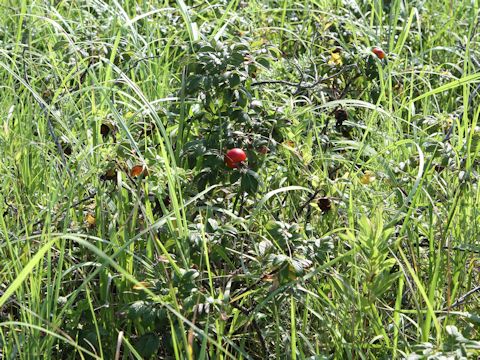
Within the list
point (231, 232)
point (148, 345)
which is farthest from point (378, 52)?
point (148, 345)

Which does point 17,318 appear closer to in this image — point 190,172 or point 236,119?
point 190,172

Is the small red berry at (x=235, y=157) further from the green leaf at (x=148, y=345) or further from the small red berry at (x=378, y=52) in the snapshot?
the small red berry at (x=378, y=52)

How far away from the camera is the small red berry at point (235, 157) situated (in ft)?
7.48

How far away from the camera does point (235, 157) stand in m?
2.28

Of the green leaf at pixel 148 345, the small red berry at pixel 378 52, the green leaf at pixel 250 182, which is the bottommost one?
the green leaf at pixel 148 345

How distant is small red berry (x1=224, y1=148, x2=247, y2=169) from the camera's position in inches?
89.8

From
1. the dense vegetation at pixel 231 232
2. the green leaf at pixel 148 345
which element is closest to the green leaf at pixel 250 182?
the dense vegetation at pixel 231 232

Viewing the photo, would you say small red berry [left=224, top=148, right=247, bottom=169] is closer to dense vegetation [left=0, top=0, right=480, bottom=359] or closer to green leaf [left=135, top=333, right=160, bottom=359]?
dense vegetation [left=0, top=0, right=480, bottom=359]

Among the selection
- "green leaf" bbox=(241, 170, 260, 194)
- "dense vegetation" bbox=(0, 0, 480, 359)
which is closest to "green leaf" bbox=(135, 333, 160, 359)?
"dense vegetation" bbox=(0, 0, 480, 359)

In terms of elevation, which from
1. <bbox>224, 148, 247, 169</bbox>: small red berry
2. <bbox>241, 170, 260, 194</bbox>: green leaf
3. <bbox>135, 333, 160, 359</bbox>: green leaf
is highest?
<bbox>224, 148, 247, 169</bbox>: small red berry

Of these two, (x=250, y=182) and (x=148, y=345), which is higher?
(x=250, y=182)

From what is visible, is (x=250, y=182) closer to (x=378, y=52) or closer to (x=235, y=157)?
(x=235, y=157)

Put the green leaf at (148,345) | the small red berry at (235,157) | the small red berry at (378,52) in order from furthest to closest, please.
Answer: the small red berry at (378,52), the small red berry at (235,157), the green leaf at (148,345)

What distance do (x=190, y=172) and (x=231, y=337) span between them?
503mm
